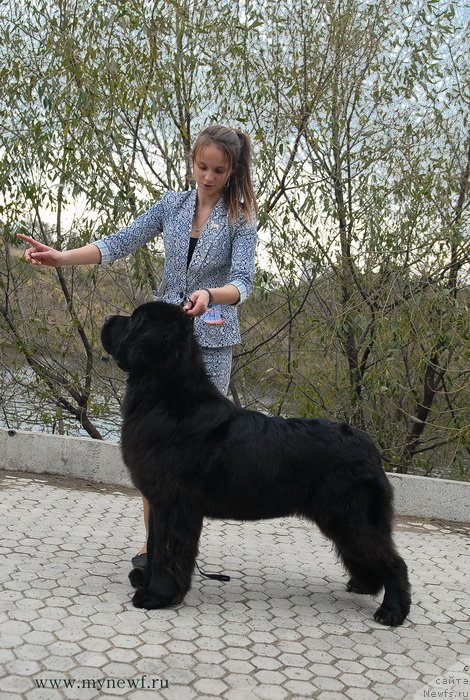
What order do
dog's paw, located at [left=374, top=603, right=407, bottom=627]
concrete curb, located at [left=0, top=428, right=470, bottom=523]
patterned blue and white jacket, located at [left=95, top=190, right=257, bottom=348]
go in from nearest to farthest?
dog's paw, located at [left=374, top=603, right=407, bottom=627], patterned blue and white jacket, located at [left=95, top=190, right=257, bottom=348], concrete curb, located at [left=0, top=428, right=470, bottom=523]

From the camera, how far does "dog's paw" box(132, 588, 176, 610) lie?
347 cm

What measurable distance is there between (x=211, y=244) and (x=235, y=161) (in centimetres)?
46

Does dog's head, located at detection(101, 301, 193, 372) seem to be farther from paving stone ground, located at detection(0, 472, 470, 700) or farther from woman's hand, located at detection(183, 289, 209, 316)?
paving stone ground, located at detection(0, 472, 470, 700)

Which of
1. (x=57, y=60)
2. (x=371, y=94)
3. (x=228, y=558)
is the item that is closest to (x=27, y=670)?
(x=228, y=558)

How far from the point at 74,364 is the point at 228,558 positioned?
4.10 meters

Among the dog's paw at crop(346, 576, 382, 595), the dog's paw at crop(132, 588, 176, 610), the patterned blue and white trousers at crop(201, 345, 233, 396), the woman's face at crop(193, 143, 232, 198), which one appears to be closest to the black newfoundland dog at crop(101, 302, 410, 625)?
the dog's paw at crop(132, 588, 176, 610)

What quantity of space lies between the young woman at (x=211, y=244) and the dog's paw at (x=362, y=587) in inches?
46.5

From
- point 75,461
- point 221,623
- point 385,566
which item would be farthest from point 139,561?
point 75,461

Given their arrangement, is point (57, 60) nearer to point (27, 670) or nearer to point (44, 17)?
point (44, 17)

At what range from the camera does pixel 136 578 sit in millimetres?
3742

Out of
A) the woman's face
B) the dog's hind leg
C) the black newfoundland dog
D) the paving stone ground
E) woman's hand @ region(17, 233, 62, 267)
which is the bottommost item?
the paving stone ground

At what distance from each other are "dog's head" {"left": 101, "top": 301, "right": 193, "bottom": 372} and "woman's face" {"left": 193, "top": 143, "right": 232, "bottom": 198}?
79cm

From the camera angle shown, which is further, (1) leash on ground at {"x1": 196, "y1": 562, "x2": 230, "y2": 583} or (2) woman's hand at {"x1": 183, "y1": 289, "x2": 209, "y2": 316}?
(1) leash on ground at {"x1": 196, "y1": 562, "x2": 230, "y2": 583}

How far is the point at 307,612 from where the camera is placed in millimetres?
3682
